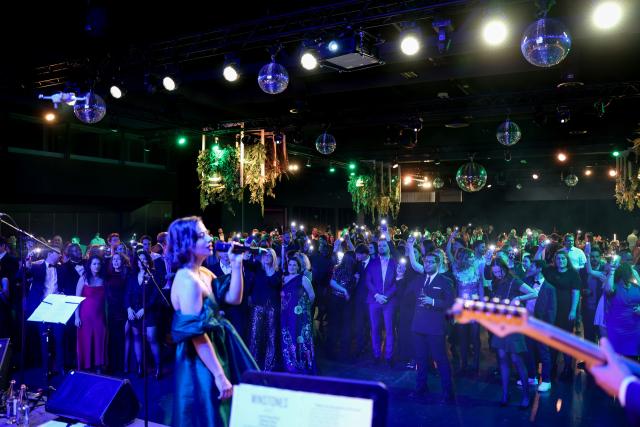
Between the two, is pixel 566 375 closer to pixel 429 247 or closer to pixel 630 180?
pixel 429 247

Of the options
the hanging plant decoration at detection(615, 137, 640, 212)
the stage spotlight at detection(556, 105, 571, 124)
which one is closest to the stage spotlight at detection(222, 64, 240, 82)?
the stage spotlight at detection(556, 105, 571, 124)

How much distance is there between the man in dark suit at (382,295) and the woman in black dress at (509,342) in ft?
4.84

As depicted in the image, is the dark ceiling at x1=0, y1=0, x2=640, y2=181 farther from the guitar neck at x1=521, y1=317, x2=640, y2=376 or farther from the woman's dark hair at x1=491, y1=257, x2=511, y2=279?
the guitar neck at x1=521, y1=317, x2=640, y2=376

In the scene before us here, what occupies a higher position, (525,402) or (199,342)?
(199,342)

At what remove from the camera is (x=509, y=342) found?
4.82m

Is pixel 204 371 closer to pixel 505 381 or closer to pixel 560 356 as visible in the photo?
pixel 505 381

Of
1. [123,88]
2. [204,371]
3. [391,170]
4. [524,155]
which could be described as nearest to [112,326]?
[123,88]

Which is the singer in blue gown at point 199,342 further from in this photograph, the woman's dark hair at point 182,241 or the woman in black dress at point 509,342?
the woman in black dress at point 509,342

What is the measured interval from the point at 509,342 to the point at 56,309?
4.55 meters

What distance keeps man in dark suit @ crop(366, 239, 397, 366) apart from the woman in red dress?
11.6 feet

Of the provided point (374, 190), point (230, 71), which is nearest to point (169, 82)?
point (230, 71)

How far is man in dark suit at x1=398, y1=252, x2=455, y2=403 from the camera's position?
5.04 m

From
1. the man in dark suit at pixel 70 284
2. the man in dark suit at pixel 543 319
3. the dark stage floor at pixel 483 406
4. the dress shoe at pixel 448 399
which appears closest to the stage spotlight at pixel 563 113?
the man in dark suit at pixel 543 319

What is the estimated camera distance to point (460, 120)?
27.6 ft
